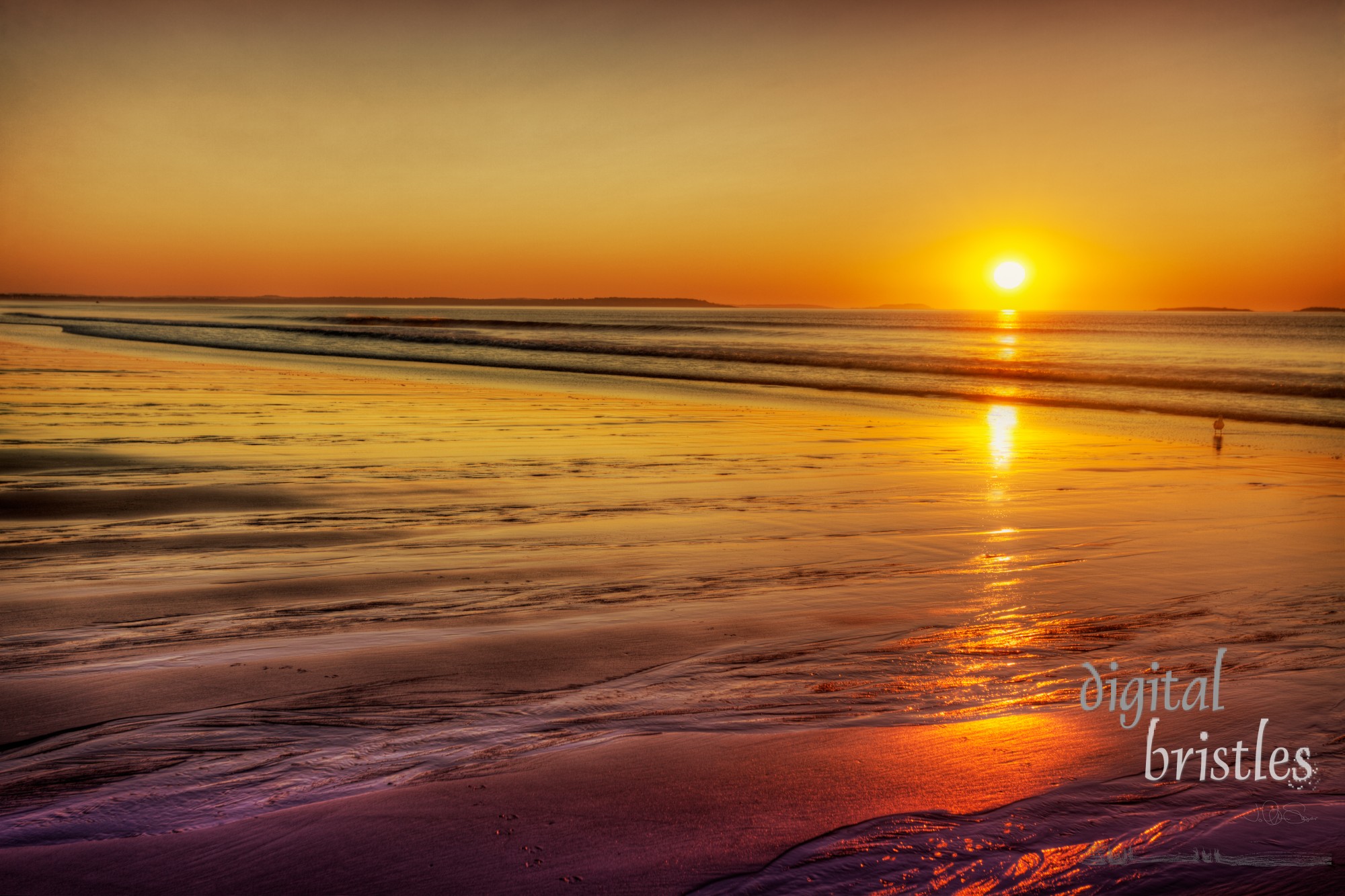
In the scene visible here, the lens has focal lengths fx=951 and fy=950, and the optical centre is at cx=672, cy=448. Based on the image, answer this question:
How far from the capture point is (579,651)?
4797 mm

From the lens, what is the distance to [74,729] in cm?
378

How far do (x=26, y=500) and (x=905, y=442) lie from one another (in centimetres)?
1041

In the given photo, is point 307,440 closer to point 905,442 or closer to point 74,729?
point 905,442
